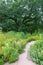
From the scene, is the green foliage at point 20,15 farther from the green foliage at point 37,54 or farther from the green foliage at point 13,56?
the green foliage at point 13,56

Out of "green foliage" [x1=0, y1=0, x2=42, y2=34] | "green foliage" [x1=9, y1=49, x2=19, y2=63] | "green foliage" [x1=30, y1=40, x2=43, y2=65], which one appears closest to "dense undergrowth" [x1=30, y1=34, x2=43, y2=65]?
"green foliage" [x1=30, y1=40, x2=43, y2=65]

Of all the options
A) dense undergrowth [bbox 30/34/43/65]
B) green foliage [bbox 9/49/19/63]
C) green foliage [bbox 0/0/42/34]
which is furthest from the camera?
green foliage [bbox 0/0/42/34]

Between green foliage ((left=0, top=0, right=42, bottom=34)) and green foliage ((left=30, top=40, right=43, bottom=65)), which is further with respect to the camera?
green foliage ((left=0, top=0, right=42, bottom=34))

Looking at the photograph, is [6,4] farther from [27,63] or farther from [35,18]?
[27,63]

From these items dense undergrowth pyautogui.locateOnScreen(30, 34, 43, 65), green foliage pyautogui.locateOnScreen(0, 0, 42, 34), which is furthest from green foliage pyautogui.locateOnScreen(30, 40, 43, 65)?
green foliage pyautogui.locateOnScreen(0, 0, 42, 34)

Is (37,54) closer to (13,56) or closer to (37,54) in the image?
(37,54)

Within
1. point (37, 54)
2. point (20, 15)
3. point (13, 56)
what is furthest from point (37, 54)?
point (20, 15)

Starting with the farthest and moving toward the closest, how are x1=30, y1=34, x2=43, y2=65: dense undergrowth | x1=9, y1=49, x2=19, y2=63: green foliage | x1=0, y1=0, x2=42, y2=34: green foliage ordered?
x1=0, y1=0, x2=42, y2=34: green foliage
x1=9, y1=49, x2=19, y2=63: green foliage
x1=30, y1=34, x2=43, y2=65: dense undergrowth

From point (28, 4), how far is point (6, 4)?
178 cm

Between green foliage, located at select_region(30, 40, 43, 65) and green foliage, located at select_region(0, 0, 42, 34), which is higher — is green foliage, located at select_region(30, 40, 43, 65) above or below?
above

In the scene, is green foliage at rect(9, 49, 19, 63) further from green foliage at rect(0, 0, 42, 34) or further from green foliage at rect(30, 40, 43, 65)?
green foliage at rect(0, 0, 42, 34)

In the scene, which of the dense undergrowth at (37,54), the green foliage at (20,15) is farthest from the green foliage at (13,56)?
the green foliage at (20,15)

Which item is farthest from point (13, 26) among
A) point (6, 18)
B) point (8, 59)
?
point (8, 59)

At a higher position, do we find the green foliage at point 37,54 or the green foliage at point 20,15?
the green foliage at point 37,54
